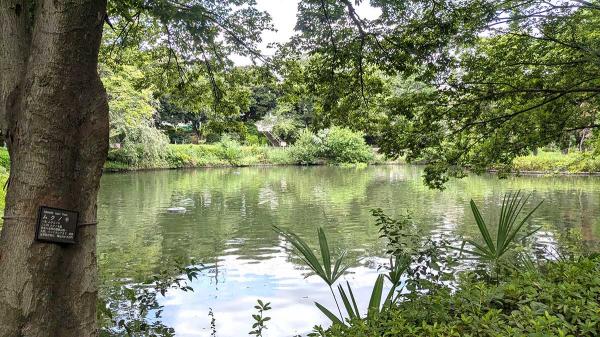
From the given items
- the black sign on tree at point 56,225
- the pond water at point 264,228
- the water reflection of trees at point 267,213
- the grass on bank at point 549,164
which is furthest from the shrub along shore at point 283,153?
the black sign on tree at point 56,225

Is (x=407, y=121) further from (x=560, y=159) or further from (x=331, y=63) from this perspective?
(x=560, y=159)

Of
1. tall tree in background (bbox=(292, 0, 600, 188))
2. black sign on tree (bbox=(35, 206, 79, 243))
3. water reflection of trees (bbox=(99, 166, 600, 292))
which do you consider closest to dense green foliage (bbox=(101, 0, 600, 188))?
tall tree in background (bbox=(292, 0, 600, 188))

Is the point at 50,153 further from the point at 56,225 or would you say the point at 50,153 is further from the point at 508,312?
the point at 508,312

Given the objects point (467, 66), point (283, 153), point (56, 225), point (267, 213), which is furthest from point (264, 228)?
point (283, 153)

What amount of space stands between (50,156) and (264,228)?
8867mm

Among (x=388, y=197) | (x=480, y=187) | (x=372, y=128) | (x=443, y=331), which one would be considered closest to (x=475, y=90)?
(x=372, y=128)

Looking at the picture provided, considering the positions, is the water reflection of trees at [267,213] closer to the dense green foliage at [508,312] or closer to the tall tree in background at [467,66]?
the tall tree in background at [467,66]

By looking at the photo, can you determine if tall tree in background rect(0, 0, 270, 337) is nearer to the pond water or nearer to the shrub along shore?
the pond water

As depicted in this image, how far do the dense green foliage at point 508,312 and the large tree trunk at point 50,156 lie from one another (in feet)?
4.06

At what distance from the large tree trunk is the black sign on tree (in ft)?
0.10

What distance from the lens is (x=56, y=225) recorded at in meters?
2.08

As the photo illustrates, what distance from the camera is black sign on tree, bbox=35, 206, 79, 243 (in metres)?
2.04

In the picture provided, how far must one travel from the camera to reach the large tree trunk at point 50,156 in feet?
6.69

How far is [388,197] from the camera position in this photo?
16.4 meters
